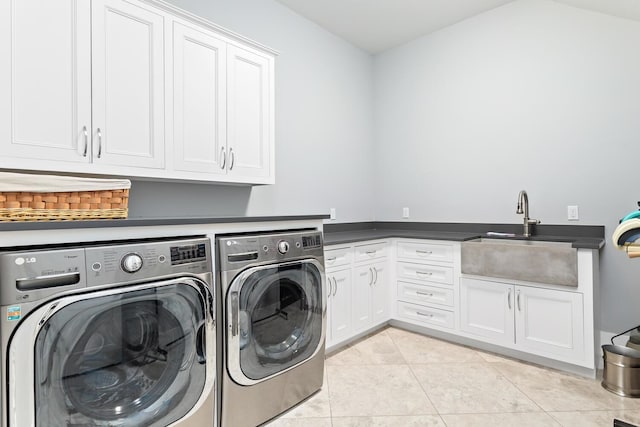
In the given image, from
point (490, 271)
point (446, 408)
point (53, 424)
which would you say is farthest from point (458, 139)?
point (53, 424)

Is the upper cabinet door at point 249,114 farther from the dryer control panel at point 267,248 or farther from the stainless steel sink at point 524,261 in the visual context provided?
the stainless steel sink at point 524,261

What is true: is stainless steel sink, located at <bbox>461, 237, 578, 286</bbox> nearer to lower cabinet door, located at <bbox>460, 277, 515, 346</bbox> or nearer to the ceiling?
lower cabinet door, located at <bbox>460, 277, 515, 346</bbox>

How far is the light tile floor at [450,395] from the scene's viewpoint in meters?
1.86

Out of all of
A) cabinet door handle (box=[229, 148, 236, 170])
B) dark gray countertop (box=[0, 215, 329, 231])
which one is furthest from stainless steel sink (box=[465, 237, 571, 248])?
dark gray countertop (box=[0, 215, 329, 231])

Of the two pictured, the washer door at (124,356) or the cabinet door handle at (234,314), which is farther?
the cabinet door handle at (234,314)

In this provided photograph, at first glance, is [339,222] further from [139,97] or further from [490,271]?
[139,97]

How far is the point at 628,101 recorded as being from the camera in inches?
99.3

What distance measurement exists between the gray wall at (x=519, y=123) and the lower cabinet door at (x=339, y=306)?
1.40 meters

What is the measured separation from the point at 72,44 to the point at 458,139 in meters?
3.11

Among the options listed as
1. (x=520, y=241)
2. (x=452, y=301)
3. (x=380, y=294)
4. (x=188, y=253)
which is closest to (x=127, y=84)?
(x=188, y=253)

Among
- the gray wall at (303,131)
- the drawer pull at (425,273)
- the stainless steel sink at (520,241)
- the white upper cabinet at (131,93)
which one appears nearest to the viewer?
the white upper cabinet at (131,93)

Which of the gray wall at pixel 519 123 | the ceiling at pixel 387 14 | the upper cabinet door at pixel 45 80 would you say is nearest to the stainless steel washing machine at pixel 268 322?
the upper cabinet door at pixel 45 80

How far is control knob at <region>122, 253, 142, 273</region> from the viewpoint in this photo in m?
1.34

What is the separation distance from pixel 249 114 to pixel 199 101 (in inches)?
14.3
